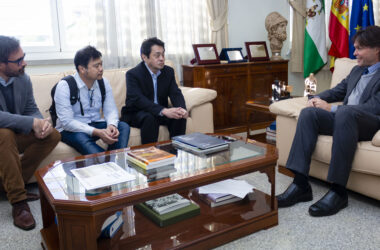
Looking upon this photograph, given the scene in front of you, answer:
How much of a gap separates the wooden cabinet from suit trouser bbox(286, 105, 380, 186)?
1.59m

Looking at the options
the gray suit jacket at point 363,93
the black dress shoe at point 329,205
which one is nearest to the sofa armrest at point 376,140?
the gray suit jacket at point 363,93

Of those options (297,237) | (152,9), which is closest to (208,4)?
(152,9)

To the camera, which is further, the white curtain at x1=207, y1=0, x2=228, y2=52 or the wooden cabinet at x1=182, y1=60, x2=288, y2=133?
the white curtain at x1=207, y1=0, x2=228, y2=52

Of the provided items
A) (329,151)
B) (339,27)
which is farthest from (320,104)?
(339,27)

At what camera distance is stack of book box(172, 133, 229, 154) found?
1.86 m

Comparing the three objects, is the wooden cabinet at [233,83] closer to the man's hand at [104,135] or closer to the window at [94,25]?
the window at [94,25]

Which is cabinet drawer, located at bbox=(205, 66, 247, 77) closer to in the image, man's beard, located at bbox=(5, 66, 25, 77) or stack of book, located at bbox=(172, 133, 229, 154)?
stack of book, located at bbox=(172, 133, 229, 154)

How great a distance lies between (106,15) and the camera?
138 inches

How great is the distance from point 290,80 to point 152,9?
2.06 m

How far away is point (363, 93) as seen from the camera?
223 centimetres

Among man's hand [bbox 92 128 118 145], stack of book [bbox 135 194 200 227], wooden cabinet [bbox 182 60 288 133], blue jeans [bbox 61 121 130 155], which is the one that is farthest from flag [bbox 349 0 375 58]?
stack of book [bbox 135 194 200 227]

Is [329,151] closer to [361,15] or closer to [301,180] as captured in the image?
[301,180]

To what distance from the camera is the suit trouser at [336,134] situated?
198 cm

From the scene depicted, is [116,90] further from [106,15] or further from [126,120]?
[106,15]
